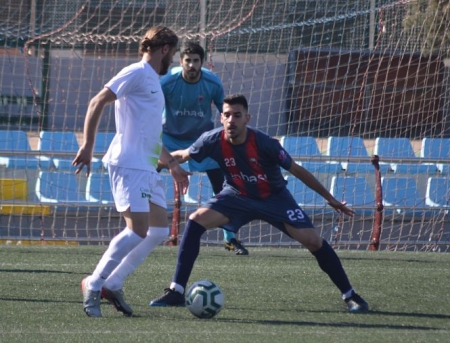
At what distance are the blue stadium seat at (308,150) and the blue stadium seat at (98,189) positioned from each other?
2556mm

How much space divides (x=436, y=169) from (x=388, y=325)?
26.9ft

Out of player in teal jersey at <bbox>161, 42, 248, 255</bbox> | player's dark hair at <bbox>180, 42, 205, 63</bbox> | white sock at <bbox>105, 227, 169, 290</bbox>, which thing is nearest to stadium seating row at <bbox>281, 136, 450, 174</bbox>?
player in teal jersey at <bbox>161, 42, 248, 255</bbox>

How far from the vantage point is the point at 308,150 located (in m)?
14.4

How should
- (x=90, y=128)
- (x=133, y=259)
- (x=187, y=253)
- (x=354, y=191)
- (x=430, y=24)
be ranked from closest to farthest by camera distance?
(x=90, y=128)
(x=133, y=259)
(x=187, y=253)
(x=430, y=24)
(x=354, y=191)

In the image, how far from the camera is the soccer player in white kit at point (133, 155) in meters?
6.24

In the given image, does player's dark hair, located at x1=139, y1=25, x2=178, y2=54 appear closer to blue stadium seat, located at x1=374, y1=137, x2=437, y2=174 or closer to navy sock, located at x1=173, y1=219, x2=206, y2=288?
navy sock, located at x1=173, y1=219, x2=206, y2=288

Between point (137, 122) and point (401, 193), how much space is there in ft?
27.6

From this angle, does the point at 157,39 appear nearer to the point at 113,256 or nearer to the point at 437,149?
the point at 113,256

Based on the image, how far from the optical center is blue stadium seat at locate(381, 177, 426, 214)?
44.9 ft

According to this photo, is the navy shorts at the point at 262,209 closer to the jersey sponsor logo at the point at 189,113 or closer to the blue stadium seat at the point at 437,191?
the jersey sponsor logo at the point at 189,113

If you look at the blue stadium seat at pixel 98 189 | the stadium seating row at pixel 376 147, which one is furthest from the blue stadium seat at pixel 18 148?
the stadium seating row at pixel 376 147

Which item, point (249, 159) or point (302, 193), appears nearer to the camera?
point (249, 159)

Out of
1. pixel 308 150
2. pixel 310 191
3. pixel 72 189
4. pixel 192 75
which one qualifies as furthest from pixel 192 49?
pixel 308 150

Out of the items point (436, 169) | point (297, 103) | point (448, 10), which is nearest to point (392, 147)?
point (436, 169)
